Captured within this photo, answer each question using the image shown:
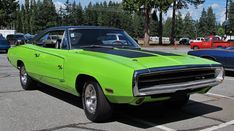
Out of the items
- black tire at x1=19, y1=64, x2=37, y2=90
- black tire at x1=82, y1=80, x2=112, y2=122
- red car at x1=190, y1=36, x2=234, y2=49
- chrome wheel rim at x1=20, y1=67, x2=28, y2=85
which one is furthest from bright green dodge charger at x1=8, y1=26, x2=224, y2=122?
red car at x1=190, y1=36, x2=234, y2=49

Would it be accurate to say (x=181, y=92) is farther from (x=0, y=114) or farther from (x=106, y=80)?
(x=0, y=114)

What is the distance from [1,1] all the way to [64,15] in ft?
91.7

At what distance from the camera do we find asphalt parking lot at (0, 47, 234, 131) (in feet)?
19.9

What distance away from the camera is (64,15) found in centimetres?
9575

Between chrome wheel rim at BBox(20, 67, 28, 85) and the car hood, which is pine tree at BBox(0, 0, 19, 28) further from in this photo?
the car hood

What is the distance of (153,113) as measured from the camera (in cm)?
701

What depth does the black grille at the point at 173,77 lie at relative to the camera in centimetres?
568

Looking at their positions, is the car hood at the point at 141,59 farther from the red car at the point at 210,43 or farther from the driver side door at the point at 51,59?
the red car at the point at 210,43

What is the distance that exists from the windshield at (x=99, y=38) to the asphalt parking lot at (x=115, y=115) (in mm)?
1215

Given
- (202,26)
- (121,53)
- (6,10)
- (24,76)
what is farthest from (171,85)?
(202,26)

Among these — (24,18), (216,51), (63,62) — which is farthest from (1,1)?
(63,62)

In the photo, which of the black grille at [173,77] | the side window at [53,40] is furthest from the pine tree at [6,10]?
the black grille at [173,77]

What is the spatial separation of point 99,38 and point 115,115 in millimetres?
1698

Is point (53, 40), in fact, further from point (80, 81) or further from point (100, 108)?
point (100, 108)
